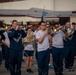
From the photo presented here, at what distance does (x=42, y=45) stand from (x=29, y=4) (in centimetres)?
3859

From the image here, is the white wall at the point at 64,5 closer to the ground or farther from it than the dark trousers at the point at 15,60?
farther from it

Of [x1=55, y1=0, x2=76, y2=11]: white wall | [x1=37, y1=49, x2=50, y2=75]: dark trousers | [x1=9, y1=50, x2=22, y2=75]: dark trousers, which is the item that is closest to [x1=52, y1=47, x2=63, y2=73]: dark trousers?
[x1=37, y1=49, x2=50, y2=75]: dark trousers

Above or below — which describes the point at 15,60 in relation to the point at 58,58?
above

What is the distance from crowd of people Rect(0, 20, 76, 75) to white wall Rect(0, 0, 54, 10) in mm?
34827

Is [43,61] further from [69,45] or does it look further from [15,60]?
[69,45]

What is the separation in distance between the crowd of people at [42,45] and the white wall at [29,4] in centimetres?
3483

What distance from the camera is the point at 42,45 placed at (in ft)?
31.0

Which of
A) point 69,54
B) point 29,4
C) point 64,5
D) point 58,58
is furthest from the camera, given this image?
point 29,4

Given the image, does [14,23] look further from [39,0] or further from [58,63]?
[39,0]

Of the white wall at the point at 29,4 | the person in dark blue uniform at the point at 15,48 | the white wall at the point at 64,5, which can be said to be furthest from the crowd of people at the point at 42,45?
the white wall at the point at 29,4

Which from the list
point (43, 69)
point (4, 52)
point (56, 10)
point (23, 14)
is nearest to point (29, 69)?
point (4, 52)

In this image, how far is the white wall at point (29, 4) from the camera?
46.7 m

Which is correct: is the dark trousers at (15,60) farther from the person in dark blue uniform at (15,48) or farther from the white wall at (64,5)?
the white wall at (64,5)

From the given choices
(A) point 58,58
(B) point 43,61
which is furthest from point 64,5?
(B) point 43,61
